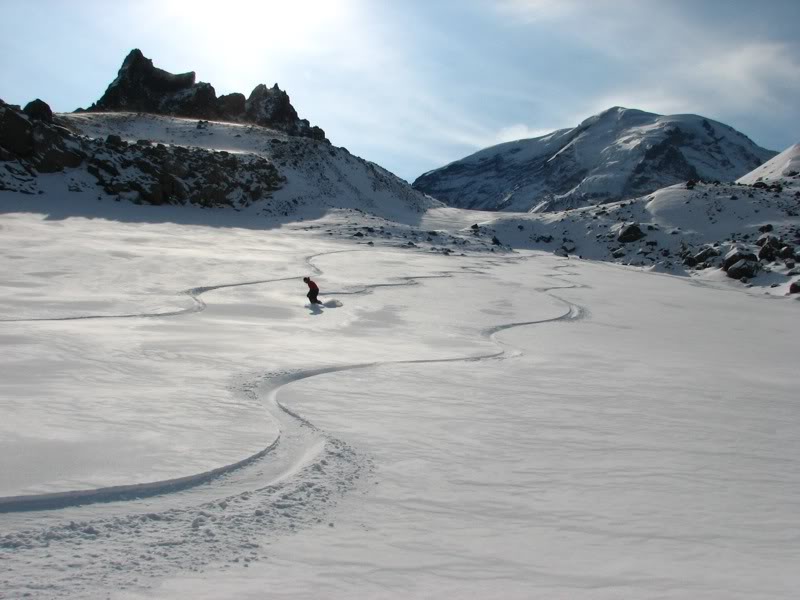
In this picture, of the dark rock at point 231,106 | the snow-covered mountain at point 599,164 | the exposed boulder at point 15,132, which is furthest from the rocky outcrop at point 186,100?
the snow-covered mountain at point 599,164

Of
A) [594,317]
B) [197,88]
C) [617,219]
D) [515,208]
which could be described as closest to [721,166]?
[515,208]

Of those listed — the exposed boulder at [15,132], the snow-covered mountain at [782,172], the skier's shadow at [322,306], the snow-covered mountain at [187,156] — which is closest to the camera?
the skier's shadow at [322,306]

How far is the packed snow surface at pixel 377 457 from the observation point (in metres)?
2.83

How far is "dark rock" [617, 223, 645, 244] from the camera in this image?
38.2m

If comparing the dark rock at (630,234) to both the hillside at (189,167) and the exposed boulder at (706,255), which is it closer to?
the exposed boulder at (706,255)

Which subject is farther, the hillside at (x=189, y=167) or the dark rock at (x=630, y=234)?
the dark rock at (x=630, y=234)

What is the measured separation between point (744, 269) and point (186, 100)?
50.4 metres

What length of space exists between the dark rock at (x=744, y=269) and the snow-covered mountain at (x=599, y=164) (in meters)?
84.6

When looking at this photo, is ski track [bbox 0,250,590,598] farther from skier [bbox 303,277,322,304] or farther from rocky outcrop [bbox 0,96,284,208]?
rocky outcrop [bbox 0,96,284,208]

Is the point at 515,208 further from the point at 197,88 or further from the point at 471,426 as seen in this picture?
the point at 471,426

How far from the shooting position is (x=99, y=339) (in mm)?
7398

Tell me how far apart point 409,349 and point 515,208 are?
121916 millimetres

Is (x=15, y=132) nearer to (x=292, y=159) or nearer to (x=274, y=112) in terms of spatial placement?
(x=292, y=159)

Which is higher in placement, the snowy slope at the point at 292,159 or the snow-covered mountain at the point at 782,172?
the snow-covered mountain at the point at 782,172
